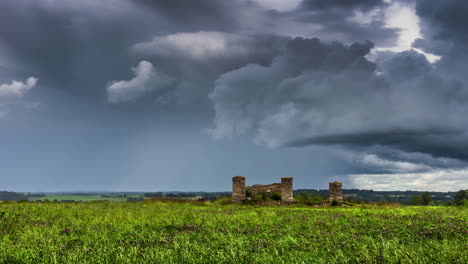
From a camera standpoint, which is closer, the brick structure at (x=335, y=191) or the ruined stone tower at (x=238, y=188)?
the brick structure at (x=335, y=191)

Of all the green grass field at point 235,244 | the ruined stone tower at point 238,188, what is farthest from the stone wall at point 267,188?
the green grass field at point 235,244

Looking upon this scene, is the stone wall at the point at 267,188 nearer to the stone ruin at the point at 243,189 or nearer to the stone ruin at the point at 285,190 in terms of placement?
the stone ruin at the point at 285,190

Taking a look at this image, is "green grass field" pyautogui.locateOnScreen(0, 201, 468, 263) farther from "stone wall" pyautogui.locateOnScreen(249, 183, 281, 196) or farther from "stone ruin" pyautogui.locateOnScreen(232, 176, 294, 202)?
"stone wall" pyautogui.locateOnScreen(249, 183, 281, 196)

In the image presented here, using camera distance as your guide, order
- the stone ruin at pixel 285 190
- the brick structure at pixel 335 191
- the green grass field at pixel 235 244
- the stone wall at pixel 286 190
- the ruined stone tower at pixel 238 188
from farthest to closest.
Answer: the ruined stone tower at pixel 238 188 < the stone wall at pixel 286 190 < the stone ruin at pixel 285 190 < the brick structure at pixel 335 191 < the green grass field at pixel 235 244

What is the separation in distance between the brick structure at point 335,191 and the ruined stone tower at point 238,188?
8241mm

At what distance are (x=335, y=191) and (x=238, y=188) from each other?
9236 millimetres

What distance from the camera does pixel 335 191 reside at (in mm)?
33844

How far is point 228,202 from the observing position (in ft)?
114

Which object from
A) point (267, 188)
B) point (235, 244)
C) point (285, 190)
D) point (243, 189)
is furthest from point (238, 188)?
point (235, 244)

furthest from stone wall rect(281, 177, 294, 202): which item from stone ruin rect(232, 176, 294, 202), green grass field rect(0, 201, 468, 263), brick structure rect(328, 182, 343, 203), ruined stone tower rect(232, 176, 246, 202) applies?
green grass field rect(0, 201, 468, 263)

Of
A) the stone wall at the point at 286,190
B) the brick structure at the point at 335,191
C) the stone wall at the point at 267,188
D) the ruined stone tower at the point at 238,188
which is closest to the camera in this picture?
the brick structure at the point at 335,191

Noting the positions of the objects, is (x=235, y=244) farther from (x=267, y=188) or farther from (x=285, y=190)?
(x=267, y=188)

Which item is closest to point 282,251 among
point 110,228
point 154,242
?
point 154,242

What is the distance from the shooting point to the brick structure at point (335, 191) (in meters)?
33.7
